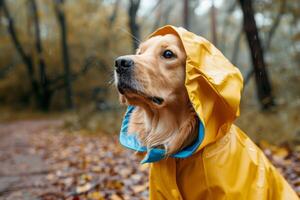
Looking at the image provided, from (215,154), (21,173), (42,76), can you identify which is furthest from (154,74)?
(42,76)

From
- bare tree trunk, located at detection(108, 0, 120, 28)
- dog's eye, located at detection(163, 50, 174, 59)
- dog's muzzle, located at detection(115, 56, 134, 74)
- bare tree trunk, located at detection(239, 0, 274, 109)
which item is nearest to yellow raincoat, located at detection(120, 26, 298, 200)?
dog's eye, located at detection(163, 50, 174, 59)

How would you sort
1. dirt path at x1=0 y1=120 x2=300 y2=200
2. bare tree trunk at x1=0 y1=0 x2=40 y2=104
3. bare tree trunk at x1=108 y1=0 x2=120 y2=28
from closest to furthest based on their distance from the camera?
1. dirt path at x1=0 y1=120 x2=300 y2=200
2. bare tree trunk at x1=0 y1=0 x2=40 y2=104
3. bare tree trunk at x1=108 y1=0 x2=120 y2=28

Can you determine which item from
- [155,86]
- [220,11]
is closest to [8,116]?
[220,11]

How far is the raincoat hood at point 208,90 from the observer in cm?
273

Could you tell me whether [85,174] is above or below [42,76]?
above

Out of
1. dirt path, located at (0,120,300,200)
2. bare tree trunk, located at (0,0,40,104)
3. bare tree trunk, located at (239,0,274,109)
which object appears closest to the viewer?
dirt path, located at (0,120,300,200)

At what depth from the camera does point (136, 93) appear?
2924 mm

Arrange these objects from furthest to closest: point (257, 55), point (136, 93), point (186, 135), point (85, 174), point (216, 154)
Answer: point (257, 55) → point (85, 174) → point (186, 135) → point (136, 93) → point (216, 154)

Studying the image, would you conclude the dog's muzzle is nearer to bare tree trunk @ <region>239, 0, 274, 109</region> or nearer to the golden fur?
the golden fur

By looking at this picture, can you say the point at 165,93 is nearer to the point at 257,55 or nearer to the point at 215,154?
the point at 215,154

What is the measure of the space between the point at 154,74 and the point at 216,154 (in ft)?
2.61

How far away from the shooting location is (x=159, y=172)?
311 cm

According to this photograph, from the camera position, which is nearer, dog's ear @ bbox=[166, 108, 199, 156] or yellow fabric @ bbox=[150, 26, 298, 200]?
yellow fabric @ bbox=[150, 26, 298, 200]

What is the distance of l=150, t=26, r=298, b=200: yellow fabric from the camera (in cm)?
275
